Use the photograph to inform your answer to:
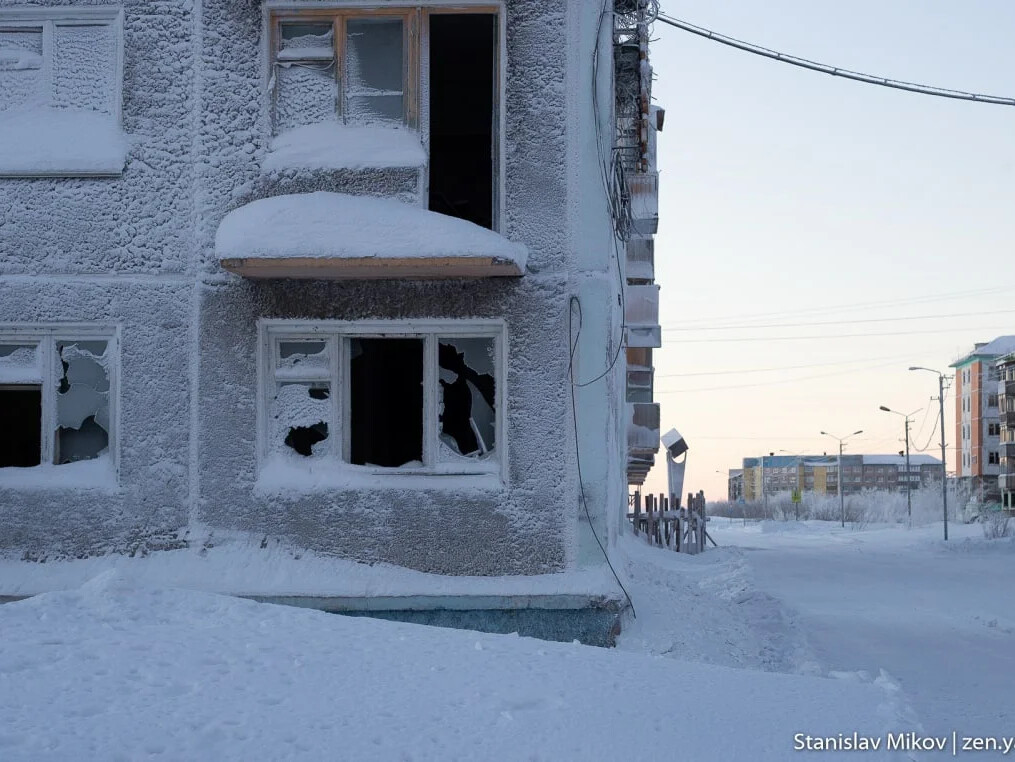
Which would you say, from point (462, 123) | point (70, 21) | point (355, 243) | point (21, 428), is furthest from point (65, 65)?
point (462, 123)

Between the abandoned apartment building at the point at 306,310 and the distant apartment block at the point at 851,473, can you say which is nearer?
the abandoned apartment building at the point at 306,310

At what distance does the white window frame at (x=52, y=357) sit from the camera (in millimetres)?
10469

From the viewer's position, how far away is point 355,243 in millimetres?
9594

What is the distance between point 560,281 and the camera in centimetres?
1016

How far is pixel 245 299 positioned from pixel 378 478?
2095 mm

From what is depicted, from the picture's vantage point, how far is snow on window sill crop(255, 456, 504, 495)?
33.1 ft

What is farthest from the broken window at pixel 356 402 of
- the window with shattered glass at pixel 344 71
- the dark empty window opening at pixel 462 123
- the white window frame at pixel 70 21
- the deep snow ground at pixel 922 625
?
the deep snow ground at pixel 922 625

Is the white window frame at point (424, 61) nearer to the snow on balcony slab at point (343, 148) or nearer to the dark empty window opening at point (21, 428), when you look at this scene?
the snow on balcony slab at point (343, 148)

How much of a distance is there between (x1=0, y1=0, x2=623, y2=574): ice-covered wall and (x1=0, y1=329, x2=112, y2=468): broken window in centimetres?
30

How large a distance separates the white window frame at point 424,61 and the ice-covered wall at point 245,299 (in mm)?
74

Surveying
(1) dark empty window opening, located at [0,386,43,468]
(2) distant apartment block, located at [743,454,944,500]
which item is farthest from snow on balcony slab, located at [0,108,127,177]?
(2) distant apartment block, located at [743,454,944,500]

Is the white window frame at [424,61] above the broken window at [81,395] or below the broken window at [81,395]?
above

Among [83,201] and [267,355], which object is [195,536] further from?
[83,201]

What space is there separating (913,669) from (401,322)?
550 centimetres
